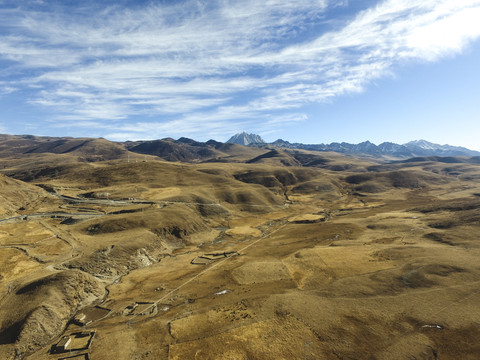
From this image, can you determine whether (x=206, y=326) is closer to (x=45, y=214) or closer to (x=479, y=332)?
(x=479, y=332)

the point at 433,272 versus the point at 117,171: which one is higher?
the point at 117,171

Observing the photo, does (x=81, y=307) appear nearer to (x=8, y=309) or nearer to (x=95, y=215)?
(x=8, y=309)

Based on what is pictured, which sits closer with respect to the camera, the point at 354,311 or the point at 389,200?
the point at 354,311

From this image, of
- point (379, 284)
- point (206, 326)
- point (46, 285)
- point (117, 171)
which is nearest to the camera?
point (206, 326)

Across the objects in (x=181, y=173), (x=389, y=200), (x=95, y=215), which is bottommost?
(x=389, y=200)

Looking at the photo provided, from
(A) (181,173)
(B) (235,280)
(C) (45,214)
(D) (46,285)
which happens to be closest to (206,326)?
(B) (235,280)

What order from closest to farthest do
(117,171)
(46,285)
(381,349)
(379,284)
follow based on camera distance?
(381,349) < (46,285) < (379,284) < (117,171)
